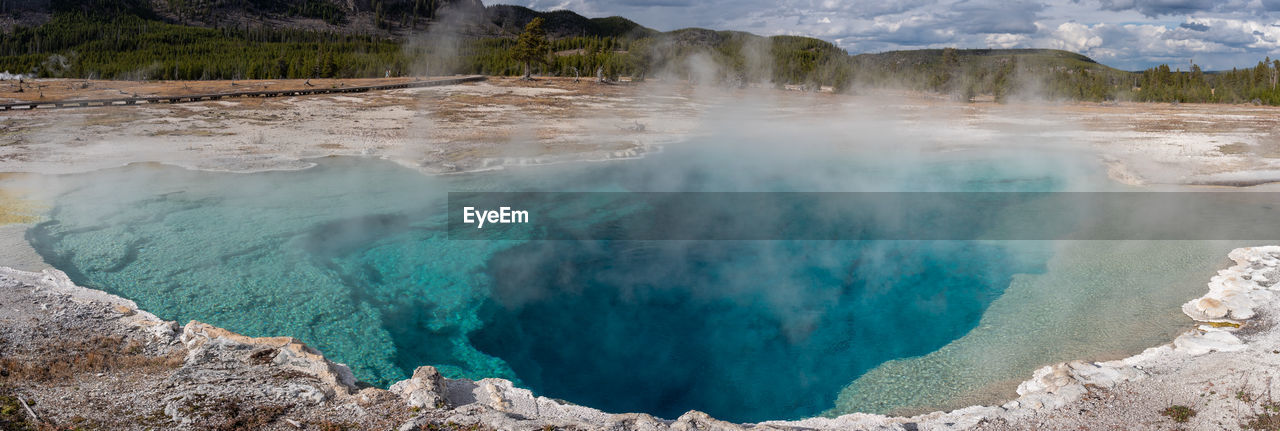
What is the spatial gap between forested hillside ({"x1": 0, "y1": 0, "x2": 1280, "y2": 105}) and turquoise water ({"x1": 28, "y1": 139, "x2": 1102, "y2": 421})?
39.6 m

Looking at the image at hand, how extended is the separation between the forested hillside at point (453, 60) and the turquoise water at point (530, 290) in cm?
3960

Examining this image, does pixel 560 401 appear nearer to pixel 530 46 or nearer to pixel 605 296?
pixel 605 296

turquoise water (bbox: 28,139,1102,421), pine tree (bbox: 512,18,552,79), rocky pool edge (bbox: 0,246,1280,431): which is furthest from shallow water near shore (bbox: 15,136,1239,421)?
pine tree (bbox: 512,18,552,79)

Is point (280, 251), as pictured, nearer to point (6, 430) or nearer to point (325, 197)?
point (325, 197)

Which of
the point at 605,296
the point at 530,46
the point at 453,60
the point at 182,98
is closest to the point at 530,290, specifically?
the point at 605,296

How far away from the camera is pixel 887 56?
11331cm

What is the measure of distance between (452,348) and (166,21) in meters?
111

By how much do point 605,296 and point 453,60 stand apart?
61747 millimetres

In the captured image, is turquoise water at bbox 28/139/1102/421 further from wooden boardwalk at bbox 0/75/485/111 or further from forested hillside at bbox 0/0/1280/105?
forested hillside at bbox 0/0/1280/105

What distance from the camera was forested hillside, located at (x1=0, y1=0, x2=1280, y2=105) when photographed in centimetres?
5125

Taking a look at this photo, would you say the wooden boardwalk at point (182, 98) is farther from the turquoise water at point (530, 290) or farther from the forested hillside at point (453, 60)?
the turquoise water at point (530, 290)

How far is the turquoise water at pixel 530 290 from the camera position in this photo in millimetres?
7219

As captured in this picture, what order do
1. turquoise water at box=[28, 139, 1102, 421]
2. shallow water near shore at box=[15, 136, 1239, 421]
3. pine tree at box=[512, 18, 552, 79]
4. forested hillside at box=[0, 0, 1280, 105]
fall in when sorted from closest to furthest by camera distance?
shallow water near shore at box=[15, 136, 1239, 421], turquoise water at box=[28, 139, 1102, 421], pine tree at box=[512, 18, 552, 79], forested hillside at box=[0, 0, 1280, 105]

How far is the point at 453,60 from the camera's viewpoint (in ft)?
217
